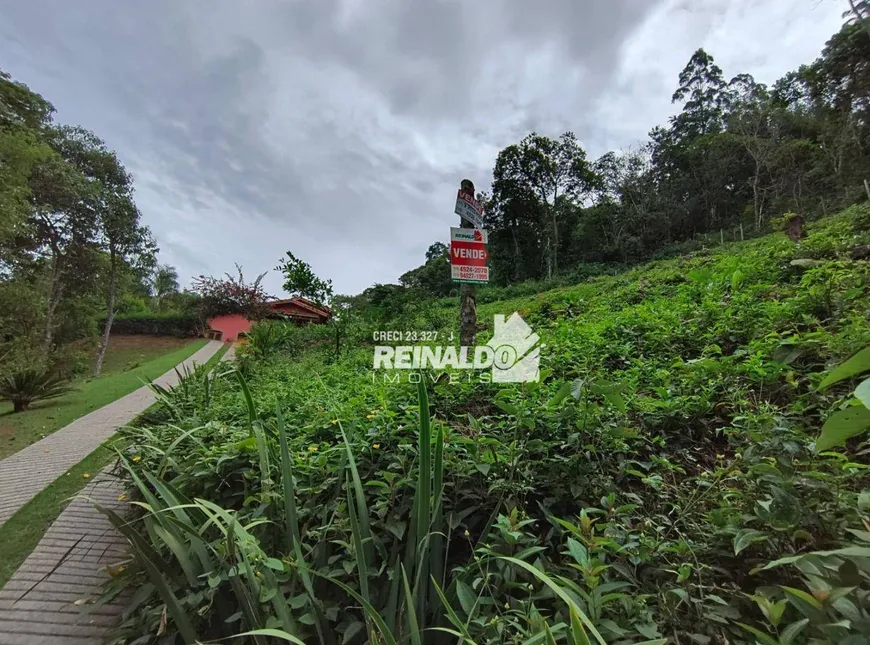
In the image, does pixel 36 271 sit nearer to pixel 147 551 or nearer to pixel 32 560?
pixel 32 560

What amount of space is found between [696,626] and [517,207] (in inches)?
991

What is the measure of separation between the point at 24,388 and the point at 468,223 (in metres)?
6.85

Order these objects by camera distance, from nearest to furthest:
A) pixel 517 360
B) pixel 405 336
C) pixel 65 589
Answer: pixel 65 589 < pixel 517 360 < pixel 405 336

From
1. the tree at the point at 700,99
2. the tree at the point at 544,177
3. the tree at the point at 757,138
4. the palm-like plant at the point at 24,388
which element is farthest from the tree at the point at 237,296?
the tree at the point at 700,99

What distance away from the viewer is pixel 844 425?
2.00ft

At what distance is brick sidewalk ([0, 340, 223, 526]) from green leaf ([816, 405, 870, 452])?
12.3 ft

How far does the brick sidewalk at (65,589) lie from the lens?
1.52 meters

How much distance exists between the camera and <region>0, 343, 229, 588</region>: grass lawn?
2.02 m

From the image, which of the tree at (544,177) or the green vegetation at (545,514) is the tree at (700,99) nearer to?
the tree at (544,177)

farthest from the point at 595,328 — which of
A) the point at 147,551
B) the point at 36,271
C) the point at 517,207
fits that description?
the point at 517,207

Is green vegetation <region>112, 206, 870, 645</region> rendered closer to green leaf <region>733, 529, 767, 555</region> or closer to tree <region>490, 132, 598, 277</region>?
green leaf <region>733, 529, 767, 555</region>

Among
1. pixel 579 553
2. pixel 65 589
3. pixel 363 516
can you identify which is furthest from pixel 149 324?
pixel 579 553

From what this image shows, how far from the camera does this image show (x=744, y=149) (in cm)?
1939

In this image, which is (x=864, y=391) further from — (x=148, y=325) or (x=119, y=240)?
(x=148, y=325)
